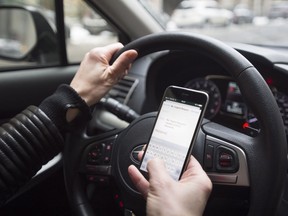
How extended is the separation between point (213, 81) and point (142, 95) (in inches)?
10.2

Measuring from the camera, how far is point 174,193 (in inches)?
30.6

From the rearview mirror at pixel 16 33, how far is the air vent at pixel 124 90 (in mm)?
560

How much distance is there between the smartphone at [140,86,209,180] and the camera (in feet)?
3.01

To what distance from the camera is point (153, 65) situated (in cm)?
151

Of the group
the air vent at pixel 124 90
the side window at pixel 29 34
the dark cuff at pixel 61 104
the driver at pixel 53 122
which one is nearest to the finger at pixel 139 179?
the driver at pixel 53 122

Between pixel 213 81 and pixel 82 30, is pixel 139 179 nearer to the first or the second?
pixel 213 81

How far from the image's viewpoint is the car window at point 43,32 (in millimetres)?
1780

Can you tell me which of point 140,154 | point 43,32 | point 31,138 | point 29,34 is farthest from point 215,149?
point 29,34

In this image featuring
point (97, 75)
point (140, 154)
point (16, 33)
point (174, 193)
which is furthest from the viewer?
point (16, 33)

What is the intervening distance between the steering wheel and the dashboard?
307 mm

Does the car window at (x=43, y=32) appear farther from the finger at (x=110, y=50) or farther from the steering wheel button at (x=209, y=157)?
the steering wheel button at (x=209, y=157)

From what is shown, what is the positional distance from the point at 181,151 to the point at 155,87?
0.64 m

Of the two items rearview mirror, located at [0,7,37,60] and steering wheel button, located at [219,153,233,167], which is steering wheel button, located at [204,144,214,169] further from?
rearview mirror, located at [0,7,37,60]

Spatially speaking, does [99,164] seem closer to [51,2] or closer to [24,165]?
[24,165]
